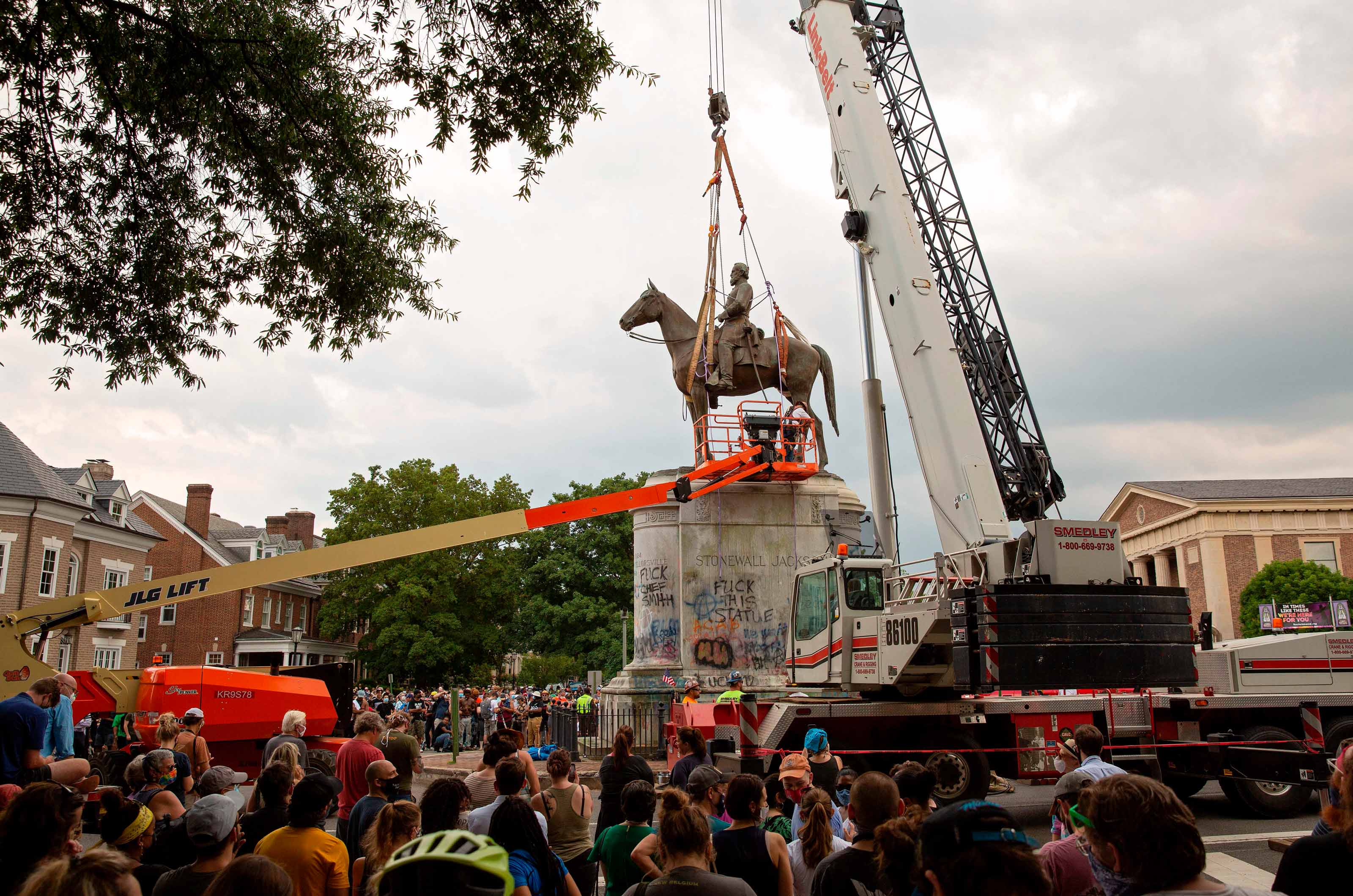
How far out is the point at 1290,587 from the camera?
50969 mm

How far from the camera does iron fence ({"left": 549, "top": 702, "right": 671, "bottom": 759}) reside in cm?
2028

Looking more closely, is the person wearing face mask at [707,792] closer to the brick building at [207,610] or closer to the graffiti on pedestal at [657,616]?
the graffiti on pedestal at [657,616]

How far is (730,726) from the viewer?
1295 centimetres

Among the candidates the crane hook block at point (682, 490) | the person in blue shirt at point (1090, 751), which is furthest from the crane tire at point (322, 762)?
the crane hook block at point (682, 490)

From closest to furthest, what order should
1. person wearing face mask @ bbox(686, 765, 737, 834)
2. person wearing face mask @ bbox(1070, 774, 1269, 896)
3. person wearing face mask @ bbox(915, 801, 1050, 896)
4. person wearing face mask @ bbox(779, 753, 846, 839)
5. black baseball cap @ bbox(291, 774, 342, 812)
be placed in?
person wearing face mask @ bbox(915, 801, 1050, 896) < person wearing face mask @ bbox(1070, 774, 1269, 896) < black baseball cap @ bbox(291, 774, 342, 812) < person wearing face mask @ bbox(686, 765, 737, 834) < person wearing face mask @ bbox(779, 753, 846, 839)

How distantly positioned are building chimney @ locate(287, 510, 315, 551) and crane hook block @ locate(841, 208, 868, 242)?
54.9 m

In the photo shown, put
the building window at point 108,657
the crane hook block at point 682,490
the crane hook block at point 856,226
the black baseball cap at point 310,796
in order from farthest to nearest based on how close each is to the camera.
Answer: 1. the building window at point 108,657
2. the crane hook block at point 682,490
3. the crane hook block at point 856,226
4. the black baseball cap at point 310,796

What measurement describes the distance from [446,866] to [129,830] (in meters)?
3.12

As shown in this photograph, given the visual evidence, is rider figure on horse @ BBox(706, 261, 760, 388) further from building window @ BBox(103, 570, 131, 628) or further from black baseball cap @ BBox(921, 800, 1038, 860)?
building window @ BBox(103, 570, 131, 628)

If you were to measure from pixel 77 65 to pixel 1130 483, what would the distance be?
238 feet

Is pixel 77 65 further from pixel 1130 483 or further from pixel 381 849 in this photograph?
pixel 1130 483

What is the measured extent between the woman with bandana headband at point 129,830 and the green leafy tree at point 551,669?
48038mm

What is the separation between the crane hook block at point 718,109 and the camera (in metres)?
20.4

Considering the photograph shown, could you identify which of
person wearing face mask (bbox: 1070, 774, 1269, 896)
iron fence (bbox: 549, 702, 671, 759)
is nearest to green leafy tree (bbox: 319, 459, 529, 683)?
iron fence (bbox: 549, 702, 671, 759)
